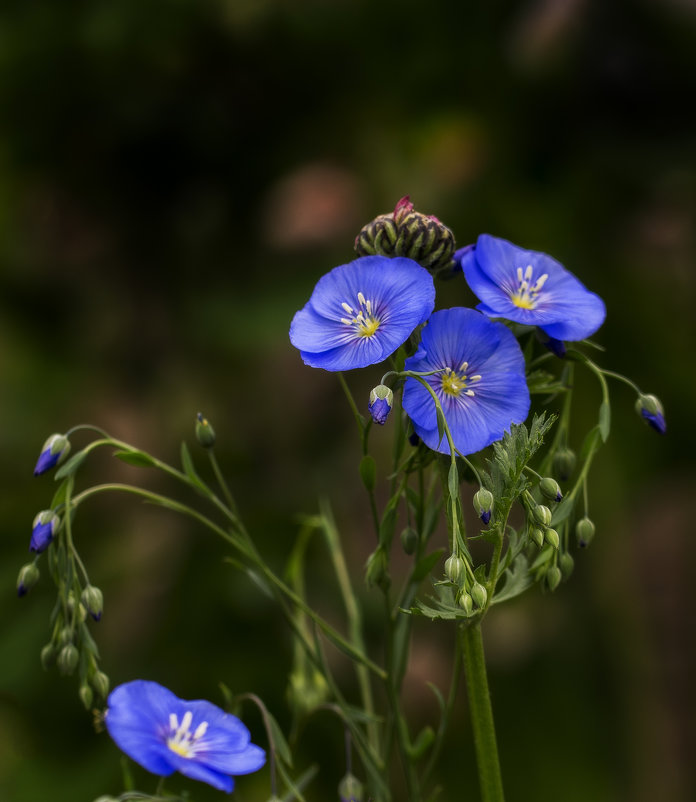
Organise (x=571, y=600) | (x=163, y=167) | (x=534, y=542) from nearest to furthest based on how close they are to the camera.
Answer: (x=534, y=542)
(x=571, y=600)
(x=163, y=167)

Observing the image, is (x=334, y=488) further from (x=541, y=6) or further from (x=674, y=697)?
(x=541, y=6)

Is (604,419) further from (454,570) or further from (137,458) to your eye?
(137,458)

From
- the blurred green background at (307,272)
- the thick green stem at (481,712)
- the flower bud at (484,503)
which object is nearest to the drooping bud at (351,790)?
the thick green stem at (481,712)

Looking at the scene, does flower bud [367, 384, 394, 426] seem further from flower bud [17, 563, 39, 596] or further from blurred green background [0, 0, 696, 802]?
blurred green background [0, 0, 696, 802]

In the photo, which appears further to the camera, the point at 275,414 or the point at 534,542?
the point at 275,414

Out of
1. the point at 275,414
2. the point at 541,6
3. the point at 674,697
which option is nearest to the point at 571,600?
the point at 674,697

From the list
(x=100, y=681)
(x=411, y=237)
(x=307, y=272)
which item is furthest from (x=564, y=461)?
(x=307, y=272)

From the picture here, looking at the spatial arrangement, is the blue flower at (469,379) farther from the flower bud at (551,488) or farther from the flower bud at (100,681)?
the flower bud at (100,681)
